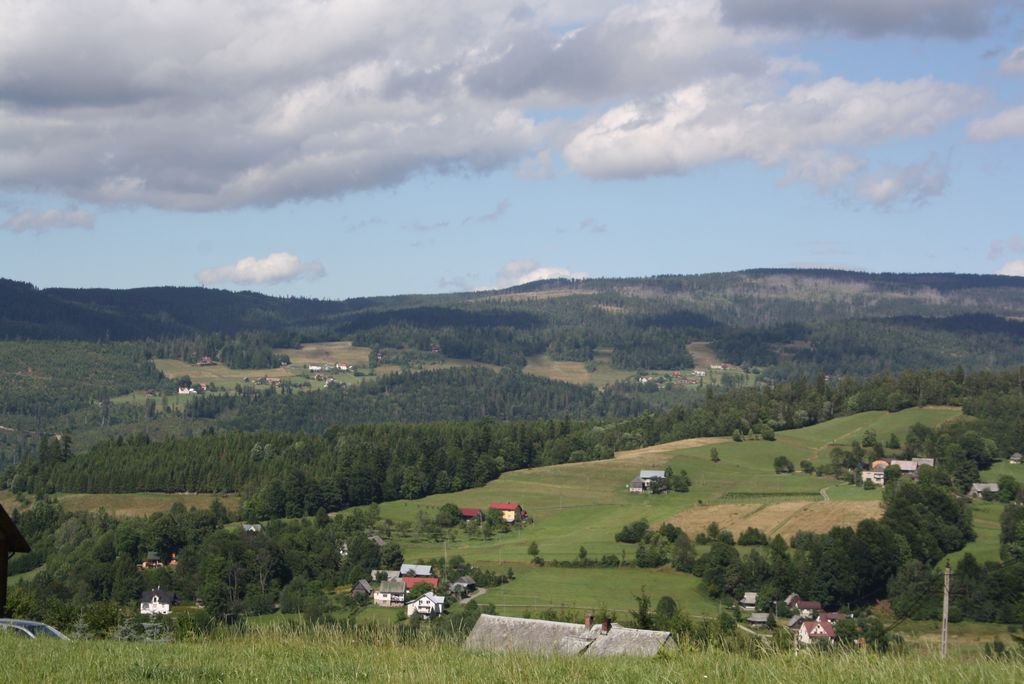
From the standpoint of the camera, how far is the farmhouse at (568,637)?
733 inches

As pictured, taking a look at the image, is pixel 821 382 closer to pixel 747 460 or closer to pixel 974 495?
pixel 747 460

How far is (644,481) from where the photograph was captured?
11131 cm

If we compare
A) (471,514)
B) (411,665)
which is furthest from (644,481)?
(411,665)

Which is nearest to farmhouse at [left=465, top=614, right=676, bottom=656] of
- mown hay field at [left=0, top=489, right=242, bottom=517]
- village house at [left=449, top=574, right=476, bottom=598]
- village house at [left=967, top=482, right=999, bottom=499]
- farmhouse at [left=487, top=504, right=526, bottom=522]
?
village house at [left=449, top=574, right=476, bottom=598]

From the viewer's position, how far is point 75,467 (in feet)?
417

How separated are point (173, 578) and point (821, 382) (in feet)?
317

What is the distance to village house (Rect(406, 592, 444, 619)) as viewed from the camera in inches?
2408

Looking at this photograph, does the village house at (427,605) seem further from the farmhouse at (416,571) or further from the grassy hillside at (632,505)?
the farmhouse at (416,571)

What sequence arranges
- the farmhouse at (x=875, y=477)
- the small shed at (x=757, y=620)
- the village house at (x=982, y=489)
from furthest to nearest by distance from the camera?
1. the farmhouse at (x=875, y=477)
2. the village house at (x=982, y=489)
3. the small shed at (x=757, y=620)

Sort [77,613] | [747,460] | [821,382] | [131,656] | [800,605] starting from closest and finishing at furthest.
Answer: [131,656]
[77,613]
[800,605]
[747,460]
[821,382]

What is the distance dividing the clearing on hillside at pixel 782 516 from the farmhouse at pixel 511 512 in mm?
14352

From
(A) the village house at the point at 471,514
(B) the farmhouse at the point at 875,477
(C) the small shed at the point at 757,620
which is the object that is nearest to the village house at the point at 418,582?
(C) the small shed at the point at 757,620

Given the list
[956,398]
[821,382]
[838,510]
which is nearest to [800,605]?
[838,510]

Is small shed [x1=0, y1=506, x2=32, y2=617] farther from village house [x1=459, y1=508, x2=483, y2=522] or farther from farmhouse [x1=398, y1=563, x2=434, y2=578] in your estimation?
village house [x1=459, y1=508, x2=483, y2=522]
